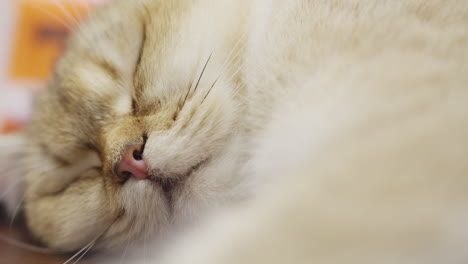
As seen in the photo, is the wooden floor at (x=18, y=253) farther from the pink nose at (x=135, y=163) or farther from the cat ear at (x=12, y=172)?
the pink nose at (x=135, y=163)

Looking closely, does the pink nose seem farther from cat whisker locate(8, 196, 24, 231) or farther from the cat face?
cat whisker locate(8, 196, 24, 231)

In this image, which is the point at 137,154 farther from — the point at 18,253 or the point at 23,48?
the point at 23,48

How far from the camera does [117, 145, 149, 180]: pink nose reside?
2.85 ft

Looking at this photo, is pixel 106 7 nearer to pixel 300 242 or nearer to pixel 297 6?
pixel 297 6

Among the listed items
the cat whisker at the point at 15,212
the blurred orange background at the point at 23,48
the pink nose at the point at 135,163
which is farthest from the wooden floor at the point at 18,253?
the blurred orange background at the point at 23,48

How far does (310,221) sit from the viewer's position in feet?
1.68

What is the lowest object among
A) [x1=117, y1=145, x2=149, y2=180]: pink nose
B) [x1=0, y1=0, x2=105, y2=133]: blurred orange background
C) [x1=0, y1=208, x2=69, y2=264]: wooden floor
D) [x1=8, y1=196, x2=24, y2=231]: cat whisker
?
[x1=0, y1=208, x2=69, y2=264]: wooden floor

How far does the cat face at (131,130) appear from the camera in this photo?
2.87ft

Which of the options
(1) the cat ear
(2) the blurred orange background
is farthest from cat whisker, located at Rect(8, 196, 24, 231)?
(2) the blurred orange background

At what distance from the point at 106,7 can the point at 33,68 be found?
1.21 metres

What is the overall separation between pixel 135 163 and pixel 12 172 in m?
0.58

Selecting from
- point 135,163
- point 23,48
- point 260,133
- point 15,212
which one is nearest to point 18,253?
point 15,212

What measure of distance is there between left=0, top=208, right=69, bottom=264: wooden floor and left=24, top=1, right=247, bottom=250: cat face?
42mm

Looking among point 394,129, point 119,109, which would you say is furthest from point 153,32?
point 394,129
